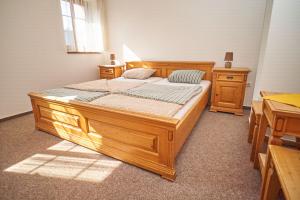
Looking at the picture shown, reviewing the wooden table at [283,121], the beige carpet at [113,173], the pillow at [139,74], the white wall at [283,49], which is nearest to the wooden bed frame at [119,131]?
the beige carpet at [113,173]

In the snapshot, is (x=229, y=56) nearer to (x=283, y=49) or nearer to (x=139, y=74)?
(x=283, y=49)

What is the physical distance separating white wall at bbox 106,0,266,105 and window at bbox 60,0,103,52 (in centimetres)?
32

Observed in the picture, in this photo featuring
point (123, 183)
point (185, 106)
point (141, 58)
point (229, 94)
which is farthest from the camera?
point (141, 58)

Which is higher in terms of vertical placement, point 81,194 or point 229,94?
point 229,94

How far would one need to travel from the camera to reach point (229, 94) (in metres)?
2.90

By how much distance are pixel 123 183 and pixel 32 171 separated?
881 mm

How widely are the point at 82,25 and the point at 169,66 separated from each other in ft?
6.94

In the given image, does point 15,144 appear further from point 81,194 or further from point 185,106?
point 185,106

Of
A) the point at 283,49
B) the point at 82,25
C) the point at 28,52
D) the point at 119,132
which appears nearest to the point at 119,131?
the point at 119,132

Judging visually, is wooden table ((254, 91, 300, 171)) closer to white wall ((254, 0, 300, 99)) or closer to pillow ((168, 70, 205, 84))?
white wall ((254, 0, 300, 99))

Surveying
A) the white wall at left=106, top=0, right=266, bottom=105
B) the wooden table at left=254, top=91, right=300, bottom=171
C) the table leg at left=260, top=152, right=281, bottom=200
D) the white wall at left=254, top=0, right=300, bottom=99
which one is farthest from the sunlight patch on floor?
the white wall at left=106, top=0, right=266, bottom=105

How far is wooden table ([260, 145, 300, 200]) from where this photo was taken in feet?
2.50

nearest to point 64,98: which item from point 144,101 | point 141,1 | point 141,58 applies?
point 144,101

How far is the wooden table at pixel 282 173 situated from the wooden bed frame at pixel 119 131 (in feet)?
2.07
